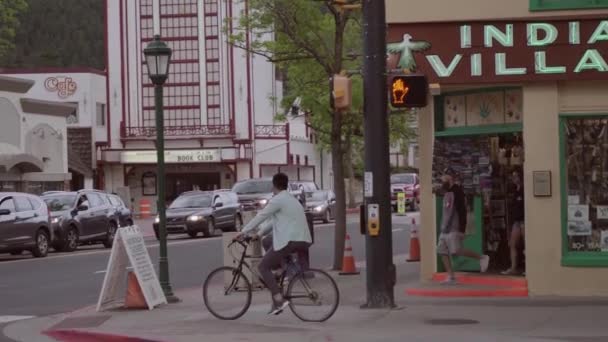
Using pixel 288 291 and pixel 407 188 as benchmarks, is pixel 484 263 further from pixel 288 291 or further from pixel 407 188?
pixel 407 188

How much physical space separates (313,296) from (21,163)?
1318 inches

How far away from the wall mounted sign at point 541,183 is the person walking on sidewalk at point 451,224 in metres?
1.54

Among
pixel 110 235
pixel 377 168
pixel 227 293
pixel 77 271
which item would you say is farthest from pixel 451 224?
pixel 110 235

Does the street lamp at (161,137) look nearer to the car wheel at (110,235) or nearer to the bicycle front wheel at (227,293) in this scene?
the bicycle front wheel at (227,293)

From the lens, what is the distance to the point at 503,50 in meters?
16.4

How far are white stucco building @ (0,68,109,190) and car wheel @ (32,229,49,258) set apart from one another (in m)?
30.9

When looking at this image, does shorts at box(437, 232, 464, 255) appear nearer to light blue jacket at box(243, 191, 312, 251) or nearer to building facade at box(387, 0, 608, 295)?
building facade at box(387, 0, 608, 295)

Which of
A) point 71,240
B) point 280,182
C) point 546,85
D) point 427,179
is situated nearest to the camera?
point 280,182

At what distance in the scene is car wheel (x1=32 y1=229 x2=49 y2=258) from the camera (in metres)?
29.4

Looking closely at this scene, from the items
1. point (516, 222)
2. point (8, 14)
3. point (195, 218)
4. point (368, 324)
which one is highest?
point (8, 14)

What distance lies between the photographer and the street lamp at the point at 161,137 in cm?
1750

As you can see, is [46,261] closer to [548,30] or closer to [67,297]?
[67,297]

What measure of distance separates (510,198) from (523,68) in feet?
9.13

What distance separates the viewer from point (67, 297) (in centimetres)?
1950
